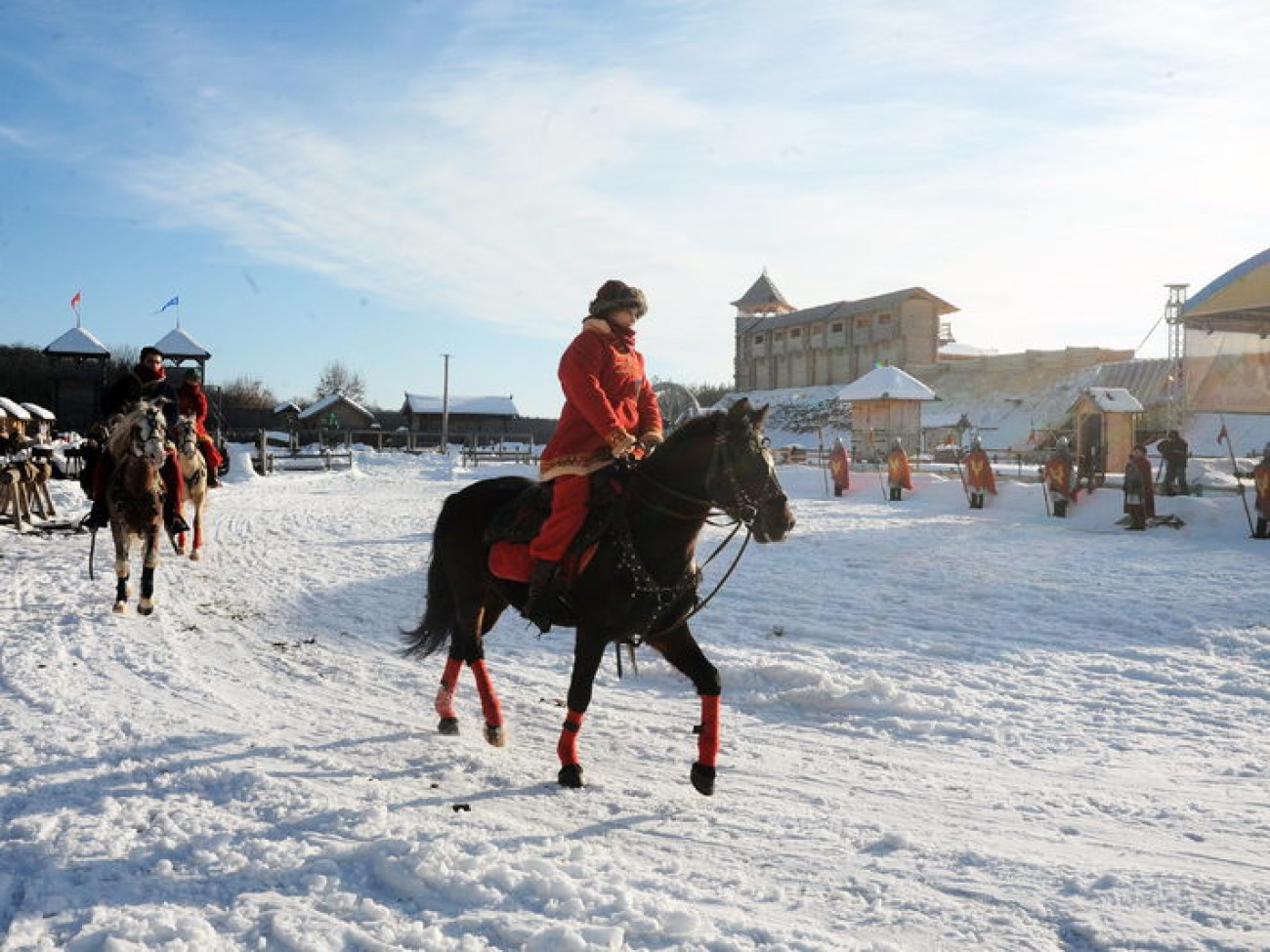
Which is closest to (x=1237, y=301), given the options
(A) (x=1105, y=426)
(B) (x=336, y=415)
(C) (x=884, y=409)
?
(A) (x=1105, y=426)

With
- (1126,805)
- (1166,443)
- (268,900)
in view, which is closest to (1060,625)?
(1126,805)

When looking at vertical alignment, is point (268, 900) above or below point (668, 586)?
below

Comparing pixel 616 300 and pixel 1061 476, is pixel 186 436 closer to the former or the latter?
pixel 616 300

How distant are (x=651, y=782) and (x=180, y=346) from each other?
1837 inches

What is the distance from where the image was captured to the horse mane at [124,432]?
372 inches

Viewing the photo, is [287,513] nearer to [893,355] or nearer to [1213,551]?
[1213,551]

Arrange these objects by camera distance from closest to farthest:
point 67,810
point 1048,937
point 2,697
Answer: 1. point 1048,937
2. point 67,810
3. point 2,697

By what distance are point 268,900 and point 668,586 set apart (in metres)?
2.28

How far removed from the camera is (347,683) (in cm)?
673

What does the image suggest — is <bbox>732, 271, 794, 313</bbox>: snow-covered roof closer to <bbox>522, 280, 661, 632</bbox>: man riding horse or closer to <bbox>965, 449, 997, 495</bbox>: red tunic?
<bbox>965, 449, 997, 495</bbox>: red tunic

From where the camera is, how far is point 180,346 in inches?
1768

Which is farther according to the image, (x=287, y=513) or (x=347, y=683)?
(x=287, y=513)

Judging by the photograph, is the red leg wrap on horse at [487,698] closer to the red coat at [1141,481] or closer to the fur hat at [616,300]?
the fur hat at [616,300]

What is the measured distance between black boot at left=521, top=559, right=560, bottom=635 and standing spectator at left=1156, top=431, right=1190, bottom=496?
19302mm
